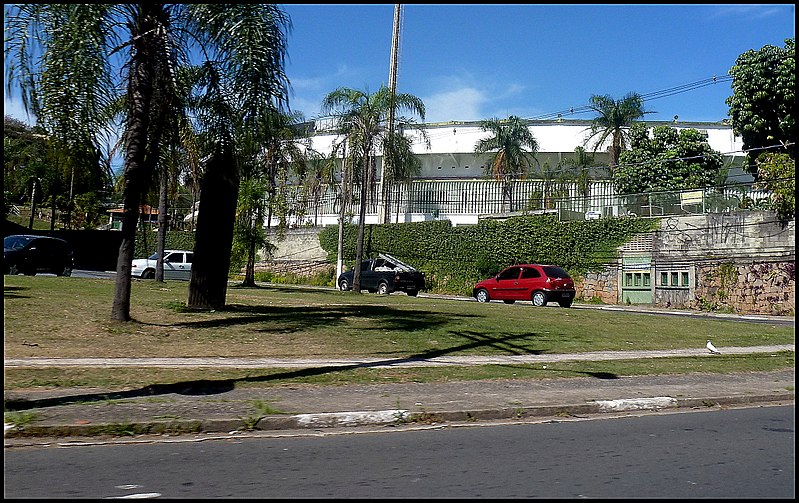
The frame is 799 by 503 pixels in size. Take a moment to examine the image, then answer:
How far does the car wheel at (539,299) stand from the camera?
106 feet

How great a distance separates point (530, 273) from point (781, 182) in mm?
10756

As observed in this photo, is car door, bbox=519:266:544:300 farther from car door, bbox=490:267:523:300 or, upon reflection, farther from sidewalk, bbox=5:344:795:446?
sidewalk, bbox=5:344:795:446

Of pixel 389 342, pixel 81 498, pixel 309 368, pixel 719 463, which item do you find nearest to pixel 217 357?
pixel 309 368

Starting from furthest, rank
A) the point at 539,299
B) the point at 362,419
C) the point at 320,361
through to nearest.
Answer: the point at 539,299 < the point at 320,361 < the point at 362,419

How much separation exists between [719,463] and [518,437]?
2.14 m

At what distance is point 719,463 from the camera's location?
7754mm

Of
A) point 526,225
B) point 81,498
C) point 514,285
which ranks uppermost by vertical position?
point 526,225

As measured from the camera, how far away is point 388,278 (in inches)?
1521

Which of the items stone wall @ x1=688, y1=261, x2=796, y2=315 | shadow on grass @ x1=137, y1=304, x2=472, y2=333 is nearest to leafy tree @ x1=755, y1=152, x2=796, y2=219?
stone wall @ x1=688, y1=261, x2=796, y2=315

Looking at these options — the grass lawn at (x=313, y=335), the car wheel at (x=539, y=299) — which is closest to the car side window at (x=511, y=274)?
the car wheel at (x=539, y=299)

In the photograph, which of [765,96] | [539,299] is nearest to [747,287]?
[539,299]

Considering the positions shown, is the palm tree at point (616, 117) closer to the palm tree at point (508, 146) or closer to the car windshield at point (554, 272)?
the palm tree at point (508, 146)

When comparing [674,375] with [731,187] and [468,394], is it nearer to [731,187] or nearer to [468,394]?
[468,394]

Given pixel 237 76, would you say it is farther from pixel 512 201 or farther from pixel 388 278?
pixel 512 201
